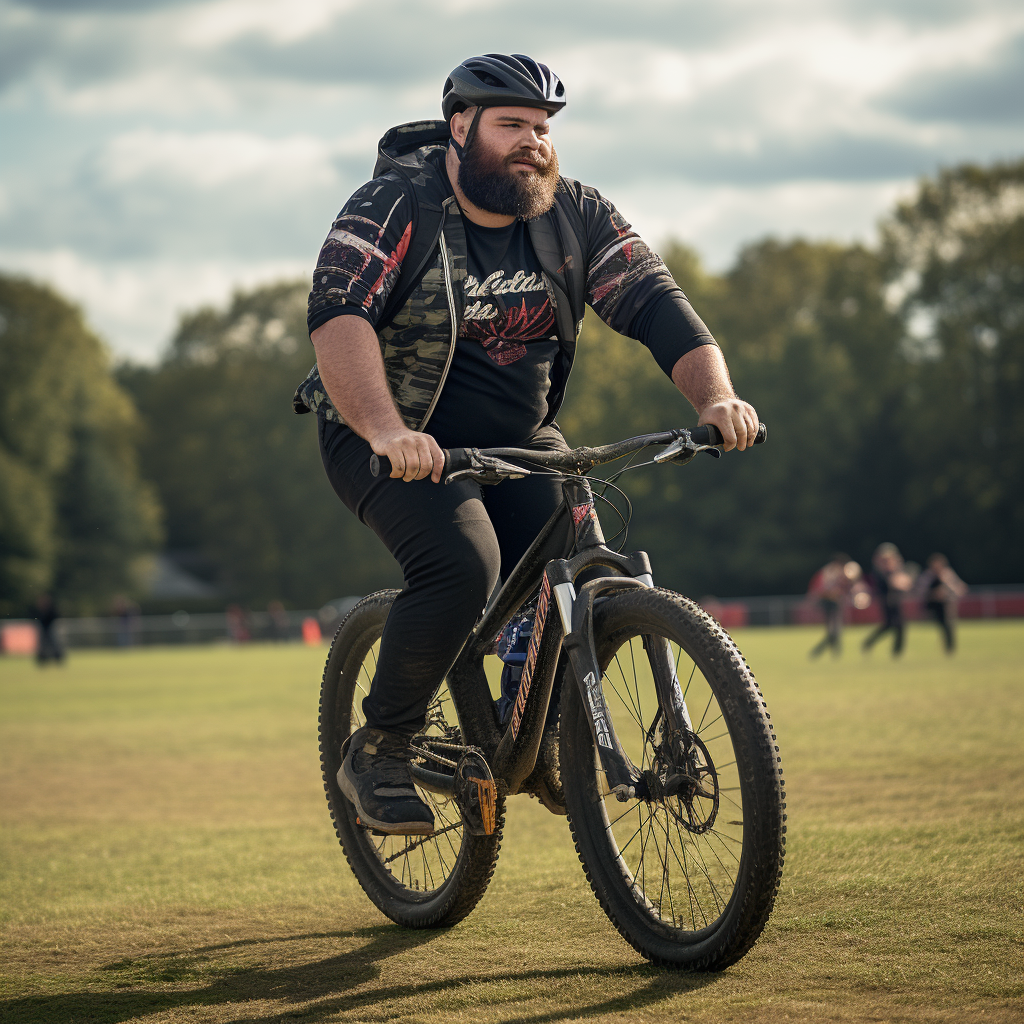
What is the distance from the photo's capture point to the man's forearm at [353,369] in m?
4.04

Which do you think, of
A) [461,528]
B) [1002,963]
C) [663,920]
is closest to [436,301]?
[461,528]

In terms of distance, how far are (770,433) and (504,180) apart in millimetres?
57881

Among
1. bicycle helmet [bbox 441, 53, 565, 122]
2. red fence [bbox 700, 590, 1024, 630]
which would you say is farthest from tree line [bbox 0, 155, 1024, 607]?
bicycle helmet [bbox 441, 53, 565, 122]

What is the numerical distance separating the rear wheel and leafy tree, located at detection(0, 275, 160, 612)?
54.6 metres

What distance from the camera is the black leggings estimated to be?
165 inches

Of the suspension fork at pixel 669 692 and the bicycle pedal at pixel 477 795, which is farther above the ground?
the suspension fork at pixel 669 692

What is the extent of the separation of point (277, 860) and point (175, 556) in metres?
84.5

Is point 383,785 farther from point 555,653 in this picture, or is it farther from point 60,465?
point 60,465

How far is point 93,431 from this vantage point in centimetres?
6178

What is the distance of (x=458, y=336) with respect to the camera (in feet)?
14.3

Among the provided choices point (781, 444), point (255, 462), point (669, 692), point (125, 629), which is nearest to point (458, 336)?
point (669, 692)

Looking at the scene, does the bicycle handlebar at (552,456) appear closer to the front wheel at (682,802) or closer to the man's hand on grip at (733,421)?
the man's hand on grip at (733,421)

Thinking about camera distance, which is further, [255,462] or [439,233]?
[255,462]

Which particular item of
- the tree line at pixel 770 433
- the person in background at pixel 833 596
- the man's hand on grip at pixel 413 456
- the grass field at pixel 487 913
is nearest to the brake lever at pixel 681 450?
the man's hand on grip at pixel 413 456
